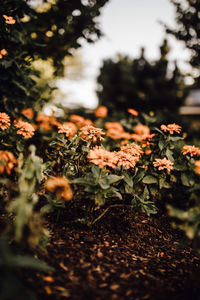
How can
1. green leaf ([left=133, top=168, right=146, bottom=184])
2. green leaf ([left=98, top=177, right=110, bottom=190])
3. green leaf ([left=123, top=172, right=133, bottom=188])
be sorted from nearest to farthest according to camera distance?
green leaf ([left=98, top=177, right=110, bottom=190]) → green leaf ([left=123, top=172, right=133, bottom=188]) → green leaf ([left=133, top=168, right=146, bottom=184])

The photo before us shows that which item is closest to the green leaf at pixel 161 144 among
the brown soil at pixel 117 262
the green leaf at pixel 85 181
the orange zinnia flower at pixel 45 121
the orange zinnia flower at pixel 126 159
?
the orange zinnia flower at pixel 126 159

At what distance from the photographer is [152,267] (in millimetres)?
1944

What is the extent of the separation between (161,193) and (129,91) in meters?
8.59

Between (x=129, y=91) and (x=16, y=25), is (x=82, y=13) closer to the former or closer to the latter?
(x=16, y=25)

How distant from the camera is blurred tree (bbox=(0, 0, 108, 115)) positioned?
129 inches

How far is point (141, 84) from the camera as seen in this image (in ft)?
35.6

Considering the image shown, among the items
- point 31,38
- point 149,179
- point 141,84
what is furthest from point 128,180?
point 141,84

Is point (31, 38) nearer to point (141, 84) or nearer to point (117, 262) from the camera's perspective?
point (117, 262)

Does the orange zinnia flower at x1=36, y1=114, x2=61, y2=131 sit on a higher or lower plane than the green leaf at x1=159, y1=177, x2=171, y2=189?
higher

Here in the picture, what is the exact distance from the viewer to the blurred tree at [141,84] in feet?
29.6

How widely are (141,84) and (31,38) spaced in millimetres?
7548

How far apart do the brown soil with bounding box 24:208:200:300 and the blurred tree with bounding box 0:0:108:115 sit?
7.75ft

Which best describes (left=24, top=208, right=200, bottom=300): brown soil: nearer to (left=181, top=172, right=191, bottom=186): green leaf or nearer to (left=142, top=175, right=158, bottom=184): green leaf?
(left=142, top=175, right=158, bottom=184): green leaf

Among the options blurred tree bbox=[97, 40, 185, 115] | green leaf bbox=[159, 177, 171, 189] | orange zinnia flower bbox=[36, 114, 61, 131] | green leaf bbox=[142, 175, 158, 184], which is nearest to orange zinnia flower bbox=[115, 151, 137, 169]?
green leaf bbox=[142, 175, 158, 184]
